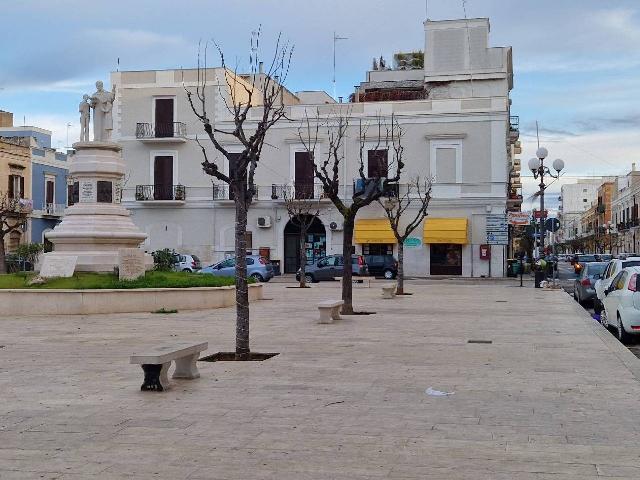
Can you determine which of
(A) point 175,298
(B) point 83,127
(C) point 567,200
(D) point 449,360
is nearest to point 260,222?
(B) point 83,127

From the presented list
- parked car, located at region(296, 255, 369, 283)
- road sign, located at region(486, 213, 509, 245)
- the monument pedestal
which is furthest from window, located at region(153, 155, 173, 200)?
the monument pedestal

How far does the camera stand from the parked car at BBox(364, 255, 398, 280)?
43.3m

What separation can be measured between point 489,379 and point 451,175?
3519cm

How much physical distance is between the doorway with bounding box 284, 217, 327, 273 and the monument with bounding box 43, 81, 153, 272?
23847 mm

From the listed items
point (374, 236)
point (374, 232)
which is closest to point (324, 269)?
point (374, 236)

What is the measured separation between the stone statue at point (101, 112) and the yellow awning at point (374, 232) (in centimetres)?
2264

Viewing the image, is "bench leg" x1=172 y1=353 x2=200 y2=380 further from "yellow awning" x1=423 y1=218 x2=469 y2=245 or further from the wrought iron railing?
the wrought iron railing

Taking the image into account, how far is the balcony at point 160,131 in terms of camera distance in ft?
155

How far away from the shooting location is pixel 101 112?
76.7 ft

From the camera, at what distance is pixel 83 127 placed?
23438mm

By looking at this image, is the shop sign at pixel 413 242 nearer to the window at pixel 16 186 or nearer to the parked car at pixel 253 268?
the parked car at pixel 253 268

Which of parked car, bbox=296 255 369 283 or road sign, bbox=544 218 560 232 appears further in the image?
parked car, bbox=296 255 369 283

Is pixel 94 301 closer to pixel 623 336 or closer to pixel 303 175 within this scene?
pixel 623 336

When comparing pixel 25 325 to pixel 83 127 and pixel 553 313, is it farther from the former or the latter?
pixel 553 313
